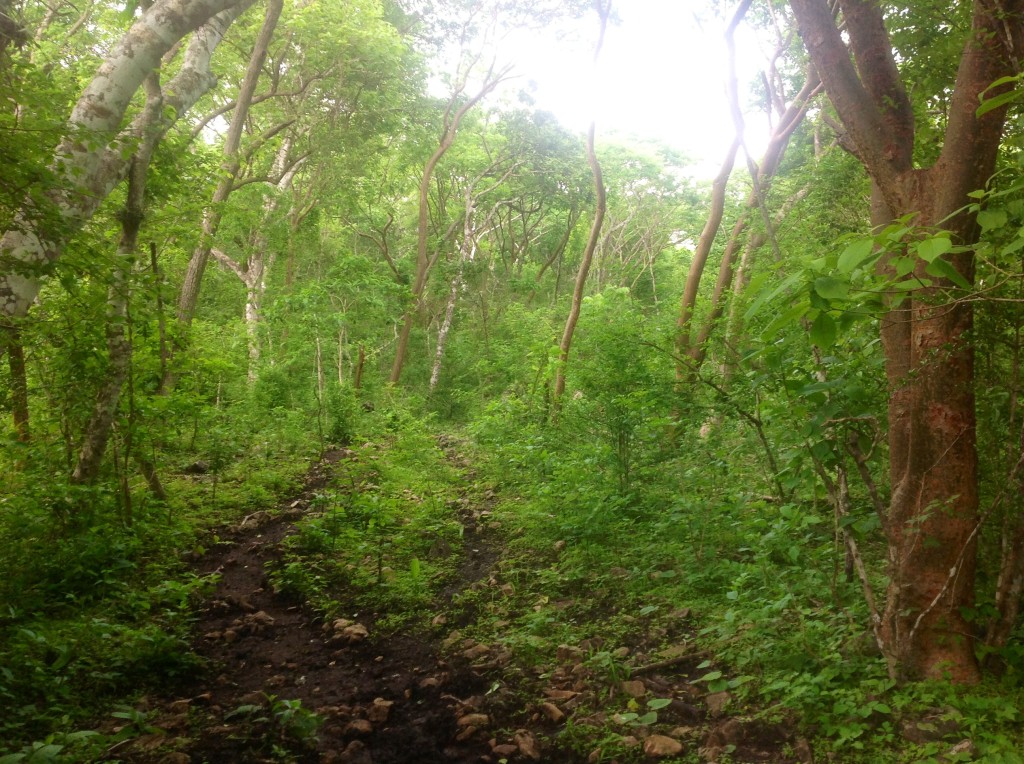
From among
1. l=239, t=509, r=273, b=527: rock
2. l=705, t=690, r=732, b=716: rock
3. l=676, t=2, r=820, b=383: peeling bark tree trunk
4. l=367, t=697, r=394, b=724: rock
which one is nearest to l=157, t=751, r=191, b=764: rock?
l=367, t=697, r=394, b=724: rock

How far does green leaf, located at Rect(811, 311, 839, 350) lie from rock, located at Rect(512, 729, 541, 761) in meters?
2.43

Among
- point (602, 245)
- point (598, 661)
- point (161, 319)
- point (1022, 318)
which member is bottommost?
point (598, 661)

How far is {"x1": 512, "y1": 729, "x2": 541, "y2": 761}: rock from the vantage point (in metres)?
3.08

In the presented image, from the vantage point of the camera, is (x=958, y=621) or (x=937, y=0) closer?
(x=958, y=621)

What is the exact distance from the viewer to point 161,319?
18.3ft

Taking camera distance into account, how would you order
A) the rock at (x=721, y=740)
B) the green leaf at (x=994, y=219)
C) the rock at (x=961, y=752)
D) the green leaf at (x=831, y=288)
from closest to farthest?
the green leaf at (x=831, y=288) → the green leaf at (x=994, y=219) → the rock at (x=961, y=752) → the rock at (x=721, y=740)

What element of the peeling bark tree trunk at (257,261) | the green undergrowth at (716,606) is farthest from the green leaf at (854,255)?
the peeling bark tree trunk at (257,261)

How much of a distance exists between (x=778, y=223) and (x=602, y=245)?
17.5 meters

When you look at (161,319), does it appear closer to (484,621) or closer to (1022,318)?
(484,621)

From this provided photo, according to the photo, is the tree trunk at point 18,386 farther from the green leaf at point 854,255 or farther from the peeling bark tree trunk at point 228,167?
the green leaf at point 854,255

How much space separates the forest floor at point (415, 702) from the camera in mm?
3006

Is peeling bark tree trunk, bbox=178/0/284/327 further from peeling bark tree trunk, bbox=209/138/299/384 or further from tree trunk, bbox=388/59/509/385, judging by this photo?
tree trunk, bbox=388/59/509/385

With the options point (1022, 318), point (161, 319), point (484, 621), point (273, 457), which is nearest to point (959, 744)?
point (1022, 318)

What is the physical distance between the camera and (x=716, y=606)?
4270 mm
